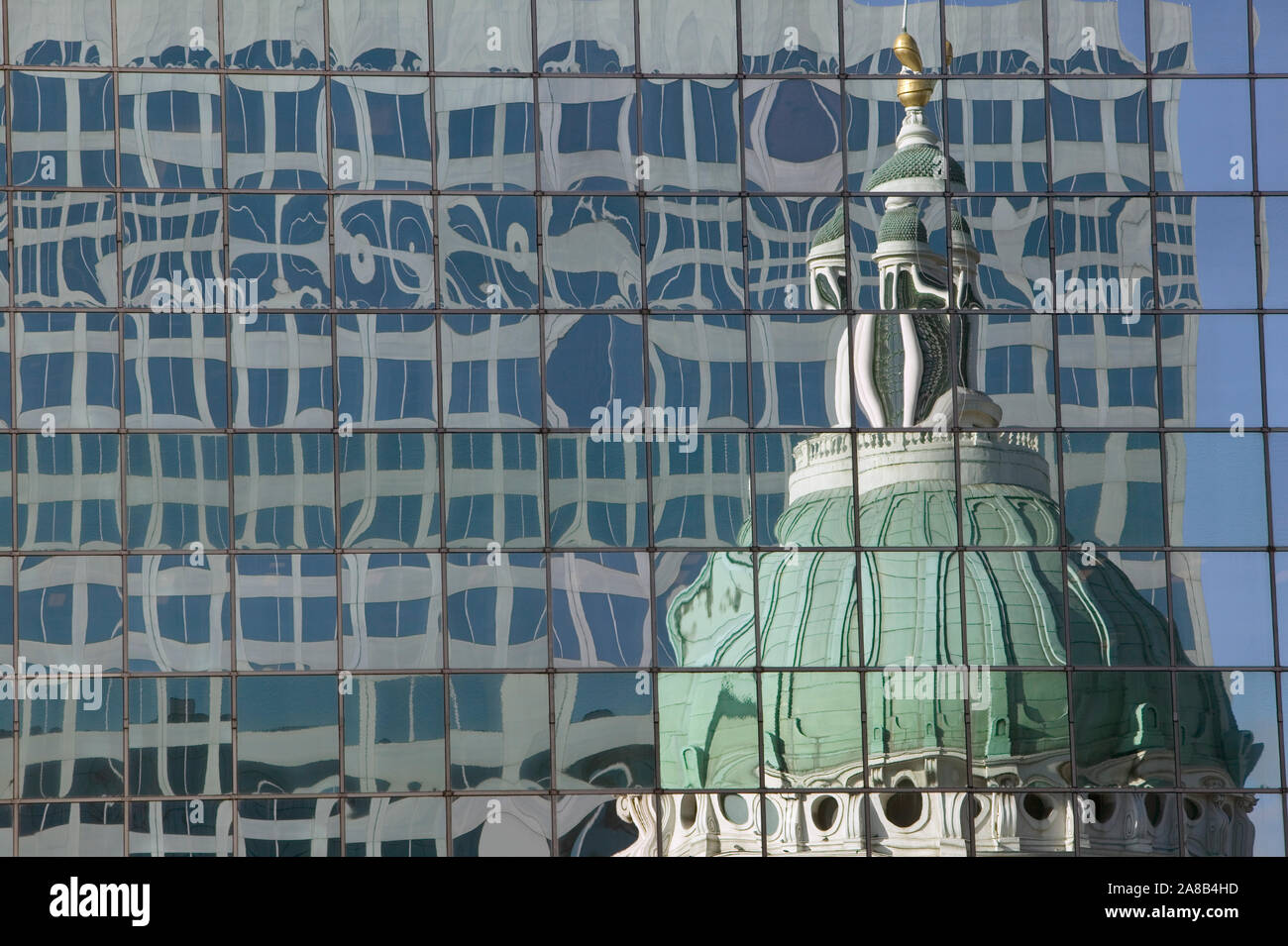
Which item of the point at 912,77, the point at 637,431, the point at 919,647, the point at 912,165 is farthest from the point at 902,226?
the point at 919,647

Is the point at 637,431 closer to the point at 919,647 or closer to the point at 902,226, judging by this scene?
the point at 902,226

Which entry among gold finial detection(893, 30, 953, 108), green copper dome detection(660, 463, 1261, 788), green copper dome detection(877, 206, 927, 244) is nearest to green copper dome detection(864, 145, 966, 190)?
green copper dome detection(877, 206, 927, 244)

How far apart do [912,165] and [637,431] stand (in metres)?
6.33

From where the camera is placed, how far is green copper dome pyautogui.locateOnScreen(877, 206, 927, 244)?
31406mm

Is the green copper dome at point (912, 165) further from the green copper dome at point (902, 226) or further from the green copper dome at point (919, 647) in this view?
the green copper dome at point (919, 647)

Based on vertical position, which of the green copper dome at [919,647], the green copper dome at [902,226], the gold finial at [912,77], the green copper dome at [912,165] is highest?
the gold finial at [912,77]

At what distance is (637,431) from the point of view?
30.8 metres

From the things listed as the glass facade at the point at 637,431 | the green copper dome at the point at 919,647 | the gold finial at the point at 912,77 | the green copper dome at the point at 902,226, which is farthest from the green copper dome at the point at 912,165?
the green copper dome at the point at 919,647

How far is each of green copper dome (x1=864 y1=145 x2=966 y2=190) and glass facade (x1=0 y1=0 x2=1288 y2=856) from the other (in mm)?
68

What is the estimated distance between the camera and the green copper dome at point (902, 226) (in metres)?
31.4

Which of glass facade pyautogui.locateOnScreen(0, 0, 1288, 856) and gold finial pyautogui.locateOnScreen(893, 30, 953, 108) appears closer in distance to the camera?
glass facade pyautogui.locateOnScreen(0, 0, 1288, 856)

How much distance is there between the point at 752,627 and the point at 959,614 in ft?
11.2

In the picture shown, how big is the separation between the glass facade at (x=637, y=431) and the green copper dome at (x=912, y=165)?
68 millimetres

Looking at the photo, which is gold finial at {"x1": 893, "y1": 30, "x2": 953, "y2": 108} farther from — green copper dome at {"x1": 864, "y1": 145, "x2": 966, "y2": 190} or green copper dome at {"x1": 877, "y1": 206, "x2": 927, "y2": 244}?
green copper dome at {"x1": 877, "y1": 206, "x2": 927, "y2": 244}
